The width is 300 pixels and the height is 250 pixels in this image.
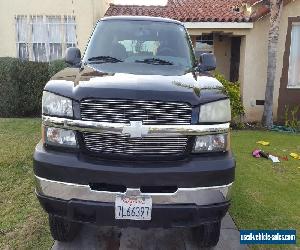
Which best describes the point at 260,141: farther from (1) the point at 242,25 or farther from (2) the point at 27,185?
(2) the point at 27,185

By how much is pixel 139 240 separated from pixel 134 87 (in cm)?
166

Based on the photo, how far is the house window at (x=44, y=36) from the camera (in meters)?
11.5

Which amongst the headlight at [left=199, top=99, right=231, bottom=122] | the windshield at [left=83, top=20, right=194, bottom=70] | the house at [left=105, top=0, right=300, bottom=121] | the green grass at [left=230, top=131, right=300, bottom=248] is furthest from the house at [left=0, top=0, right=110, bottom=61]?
the headlight at [left=199, top=99, right=231, bottom=122]

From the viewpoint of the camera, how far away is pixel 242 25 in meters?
10.2

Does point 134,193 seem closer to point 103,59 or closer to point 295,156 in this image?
point 103,59

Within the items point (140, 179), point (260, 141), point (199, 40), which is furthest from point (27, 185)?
point (199, 40)

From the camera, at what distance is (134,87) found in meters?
2.83

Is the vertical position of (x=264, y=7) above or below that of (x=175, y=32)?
above

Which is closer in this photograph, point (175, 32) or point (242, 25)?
point (175, 32)

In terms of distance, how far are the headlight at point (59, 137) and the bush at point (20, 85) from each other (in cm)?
702

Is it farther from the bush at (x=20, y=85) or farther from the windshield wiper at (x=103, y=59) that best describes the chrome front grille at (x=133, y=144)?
the bush at (x=20, y=85)

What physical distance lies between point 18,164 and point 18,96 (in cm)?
448

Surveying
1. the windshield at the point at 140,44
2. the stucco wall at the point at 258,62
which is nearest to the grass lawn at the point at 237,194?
the windshield at the point at 140,44

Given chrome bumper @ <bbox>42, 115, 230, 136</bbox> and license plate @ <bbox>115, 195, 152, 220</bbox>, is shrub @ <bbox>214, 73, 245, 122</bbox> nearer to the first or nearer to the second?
chrome bumper @ <bbox>42, 115, 230, 136</bbox>
